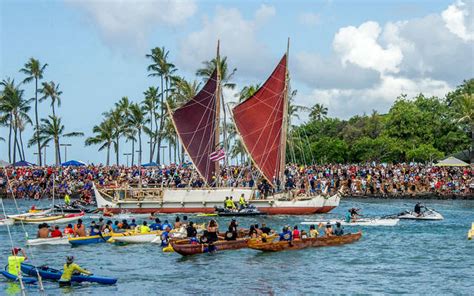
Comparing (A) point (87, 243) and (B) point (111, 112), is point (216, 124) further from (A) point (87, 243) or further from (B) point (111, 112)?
(B) point (111, 112)

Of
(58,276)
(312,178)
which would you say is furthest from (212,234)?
(312,178)

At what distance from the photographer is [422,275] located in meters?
45.1

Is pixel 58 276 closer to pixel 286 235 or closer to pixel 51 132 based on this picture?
pixel 286 235

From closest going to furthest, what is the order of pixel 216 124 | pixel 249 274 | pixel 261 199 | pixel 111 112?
1. pixel 249 274
2. pixel 261 199
3. pixel 216 124
4. pixel 111 112

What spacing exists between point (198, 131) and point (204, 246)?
121 feet

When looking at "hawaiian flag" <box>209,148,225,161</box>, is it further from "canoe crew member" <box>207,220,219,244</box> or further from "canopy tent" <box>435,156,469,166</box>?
"canopy tent" <box>435,156,469,166</box>

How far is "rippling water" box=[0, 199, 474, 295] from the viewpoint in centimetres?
4047

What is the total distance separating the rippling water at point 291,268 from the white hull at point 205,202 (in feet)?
56.3

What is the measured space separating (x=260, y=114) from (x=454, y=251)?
1298 inches

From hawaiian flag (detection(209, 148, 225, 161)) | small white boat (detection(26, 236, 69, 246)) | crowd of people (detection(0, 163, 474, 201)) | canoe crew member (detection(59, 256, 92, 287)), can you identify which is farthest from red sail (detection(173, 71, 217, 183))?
canoe crew member (detection(59, 256, 92, 287))

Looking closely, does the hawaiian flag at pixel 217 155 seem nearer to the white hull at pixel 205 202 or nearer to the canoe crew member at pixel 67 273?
the white hull at pixel 205 202

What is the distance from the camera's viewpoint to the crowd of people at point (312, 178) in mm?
96250

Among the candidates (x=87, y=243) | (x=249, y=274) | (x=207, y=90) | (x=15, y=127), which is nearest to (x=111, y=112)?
(x=15, y=127)

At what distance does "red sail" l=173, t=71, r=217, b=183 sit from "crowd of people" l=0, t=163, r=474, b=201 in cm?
583
